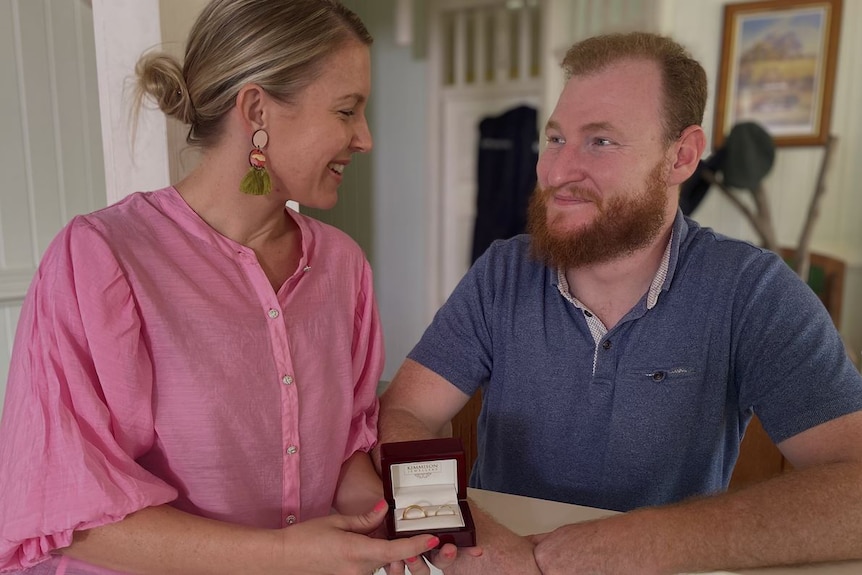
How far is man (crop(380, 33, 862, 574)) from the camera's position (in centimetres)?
121

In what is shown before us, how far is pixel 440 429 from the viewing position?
1454 millimetres

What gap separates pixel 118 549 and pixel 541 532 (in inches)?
24.9

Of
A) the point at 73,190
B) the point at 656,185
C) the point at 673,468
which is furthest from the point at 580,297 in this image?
the point at 73,190

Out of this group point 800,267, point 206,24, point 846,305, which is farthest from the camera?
point 846,305

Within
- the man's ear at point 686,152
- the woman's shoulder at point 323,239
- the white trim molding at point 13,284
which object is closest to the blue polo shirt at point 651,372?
the man's ear at point 686,152

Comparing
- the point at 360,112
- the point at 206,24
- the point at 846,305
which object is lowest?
the point at 846,305

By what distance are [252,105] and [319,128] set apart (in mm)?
103

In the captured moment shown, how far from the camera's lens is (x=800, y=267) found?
3227 millimetres

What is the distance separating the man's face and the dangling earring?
625 millimetres

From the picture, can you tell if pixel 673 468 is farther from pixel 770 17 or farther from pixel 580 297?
pixel 770 17

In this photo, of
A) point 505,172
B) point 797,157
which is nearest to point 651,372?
point 797,157

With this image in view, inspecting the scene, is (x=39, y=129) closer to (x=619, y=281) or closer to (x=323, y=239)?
(x=323, y=239)

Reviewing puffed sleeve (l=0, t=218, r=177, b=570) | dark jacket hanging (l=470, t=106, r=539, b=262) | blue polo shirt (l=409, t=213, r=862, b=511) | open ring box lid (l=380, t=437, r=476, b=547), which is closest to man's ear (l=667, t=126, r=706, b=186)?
blue polo shirt (l=409, t=213, r=862, b=511)

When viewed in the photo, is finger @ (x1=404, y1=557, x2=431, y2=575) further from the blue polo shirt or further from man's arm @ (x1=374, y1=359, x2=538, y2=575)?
the blue polo shirt
